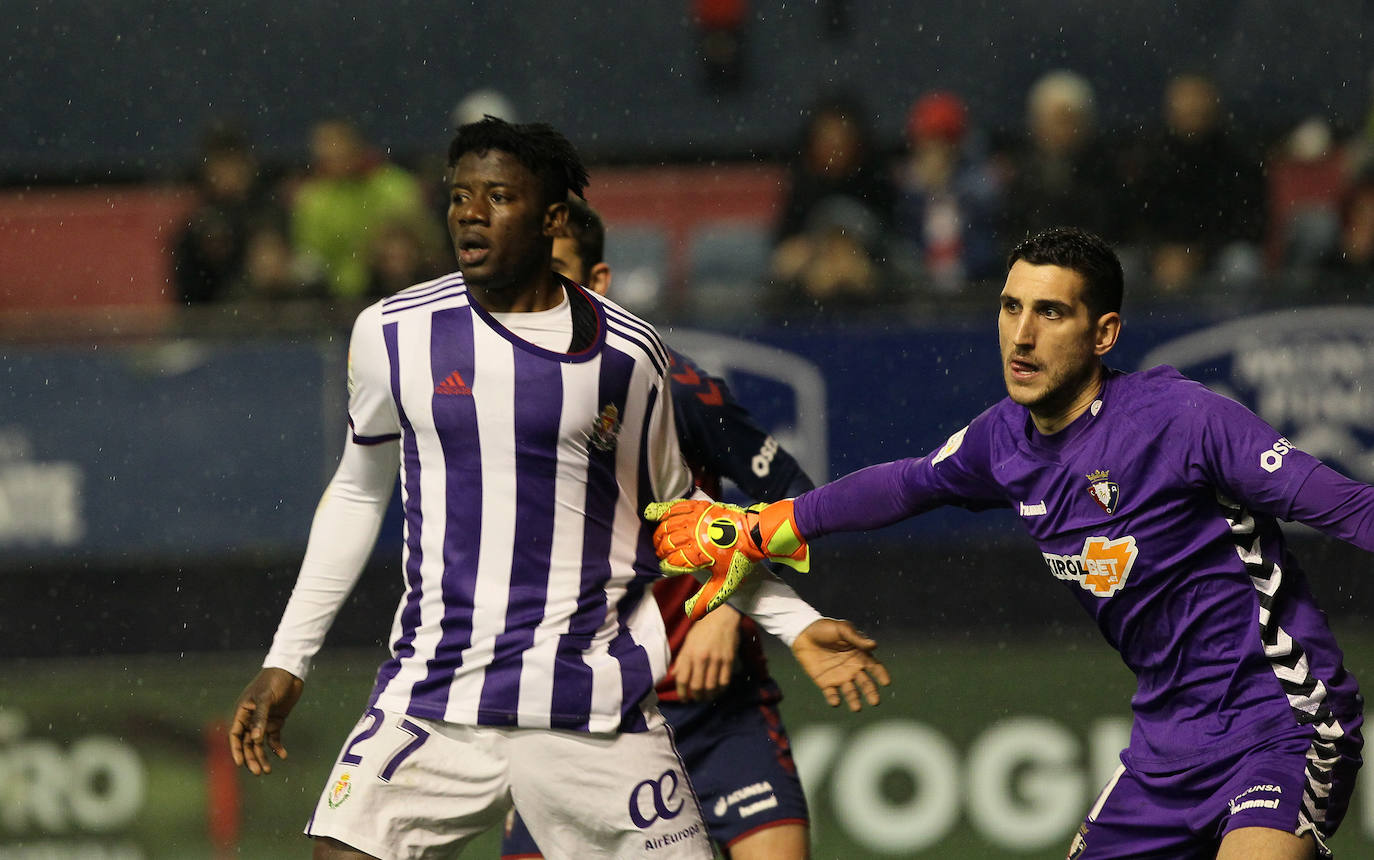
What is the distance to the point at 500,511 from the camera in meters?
3.65

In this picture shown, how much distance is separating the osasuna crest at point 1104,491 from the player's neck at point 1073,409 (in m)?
0.14

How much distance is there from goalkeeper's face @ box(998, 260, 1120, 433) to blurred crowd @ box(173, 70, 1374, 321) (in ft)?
12.0

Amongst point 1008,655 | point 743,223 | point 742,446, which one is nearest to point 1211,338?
point 1008,655

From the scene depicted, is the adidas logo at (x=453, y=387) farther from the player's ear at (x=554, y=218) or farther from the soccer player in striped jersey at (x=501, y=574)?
the player's ear at (x=554, y=218)

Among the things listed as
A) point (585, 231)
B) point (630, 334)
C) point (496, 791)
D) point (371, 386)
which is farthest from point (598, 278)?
point (496, 791)

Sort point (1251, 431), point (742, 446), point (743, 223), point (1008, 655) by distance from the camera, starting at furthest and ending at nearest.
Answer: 1. point (743, 223)
2. point (1008, 655)
3. point (742, 446)
4. point (1251, 431)

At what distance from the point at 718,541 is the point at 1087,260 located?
971 mm

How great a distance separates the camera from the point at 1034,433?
12.4 ft

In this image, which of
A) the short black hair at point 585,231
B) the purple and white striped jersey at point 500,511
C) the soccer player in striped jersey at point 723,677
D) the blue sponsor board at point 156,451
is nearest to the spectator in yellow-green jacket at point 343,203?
the blue sponsor board at point 156,451

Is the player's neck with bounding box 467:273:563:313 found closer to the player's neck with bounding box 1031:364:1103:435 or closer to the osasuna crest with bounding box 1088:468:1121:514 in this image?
the player's neck with bounding box 1031:364:1103:435

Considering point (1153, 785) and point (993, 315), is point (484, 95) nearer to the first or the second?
point (993, 315)

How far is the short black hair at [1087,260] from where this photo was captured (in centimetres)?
368

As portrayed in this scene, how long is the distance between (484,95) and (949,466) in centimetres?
653

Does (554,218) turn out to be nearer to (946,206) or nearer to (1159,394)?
(1159,394)
